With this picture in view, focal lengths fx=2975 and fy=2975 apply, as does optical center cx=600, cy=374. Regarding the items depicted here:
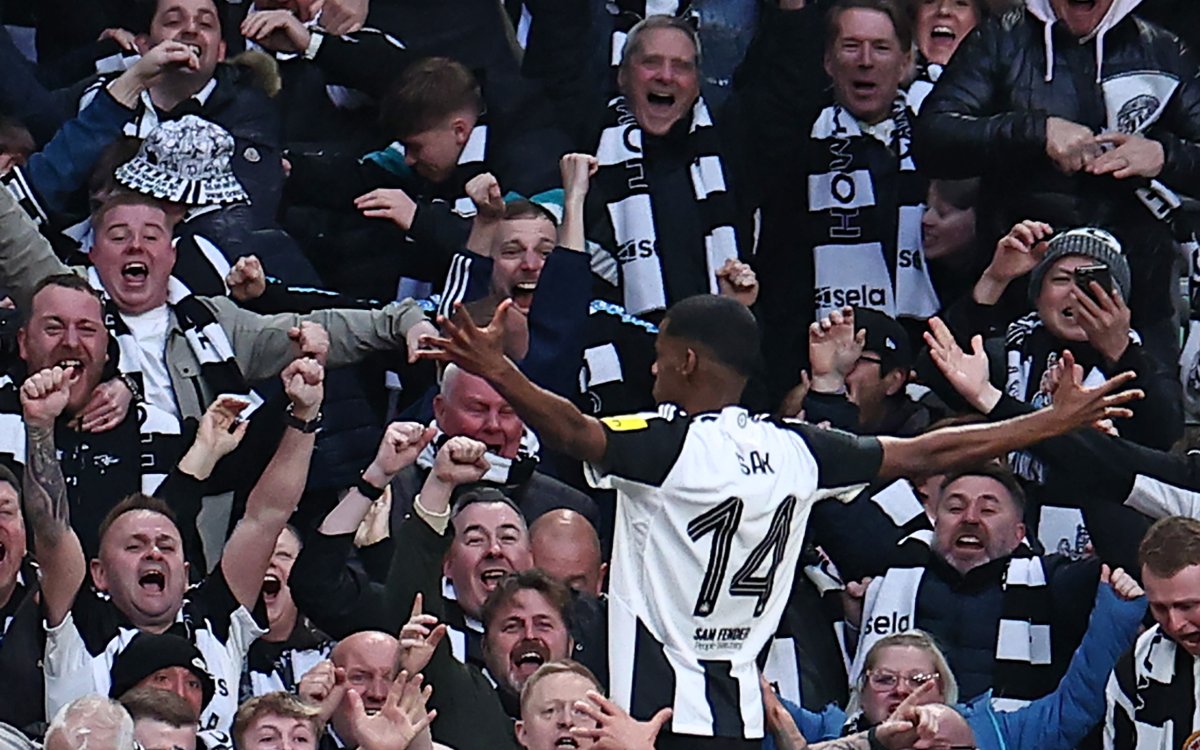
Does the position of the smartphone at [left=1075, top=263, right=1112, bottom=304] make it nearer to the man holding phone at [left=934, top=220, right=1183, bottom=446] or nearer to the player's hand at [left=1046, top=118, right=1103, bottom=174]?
the man holding phone at [left=934, top=220, right=1183, bottom=446]

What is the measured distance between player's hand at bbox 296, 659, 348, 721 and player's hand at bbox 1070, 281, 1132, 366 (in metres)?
2.90

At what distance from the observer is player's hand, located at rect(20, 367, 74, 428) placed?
900cm

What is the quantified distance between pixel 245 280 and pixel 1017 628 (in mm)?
2974

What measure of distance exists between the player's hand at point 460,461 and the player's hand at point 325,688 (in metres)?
0.68

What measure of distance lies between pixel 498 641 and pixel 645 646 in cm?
139

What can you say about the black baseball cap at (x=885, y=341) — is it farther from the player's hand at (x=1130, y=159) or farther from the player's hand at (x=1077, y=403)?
the player's hand at (x=1077, y=403)

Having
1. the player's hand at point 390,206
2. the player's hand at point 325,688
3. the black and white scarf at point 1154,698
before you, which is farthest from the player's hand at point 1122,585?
the player's hand at point 390,206

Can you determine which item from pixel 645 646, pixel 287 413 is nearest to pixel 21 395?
pixel 287 413

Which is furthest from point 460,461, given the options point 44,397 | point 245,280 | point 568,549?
point 245,280

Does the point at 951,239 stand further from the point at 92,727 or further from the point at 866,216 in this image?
the point at 92,727

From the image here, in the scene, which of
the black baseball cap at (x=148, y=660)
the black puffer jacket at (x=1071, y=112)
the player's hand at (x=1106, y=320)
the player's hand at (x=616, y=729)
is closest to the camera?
the player's hand at (x=616, y=729)

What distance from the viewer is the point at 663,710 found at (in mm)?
7883

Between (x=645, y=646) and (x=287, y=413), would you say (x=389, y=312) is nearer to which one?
(x=287, y=413)

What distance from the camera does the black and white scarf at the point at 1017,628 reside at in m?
9.88
